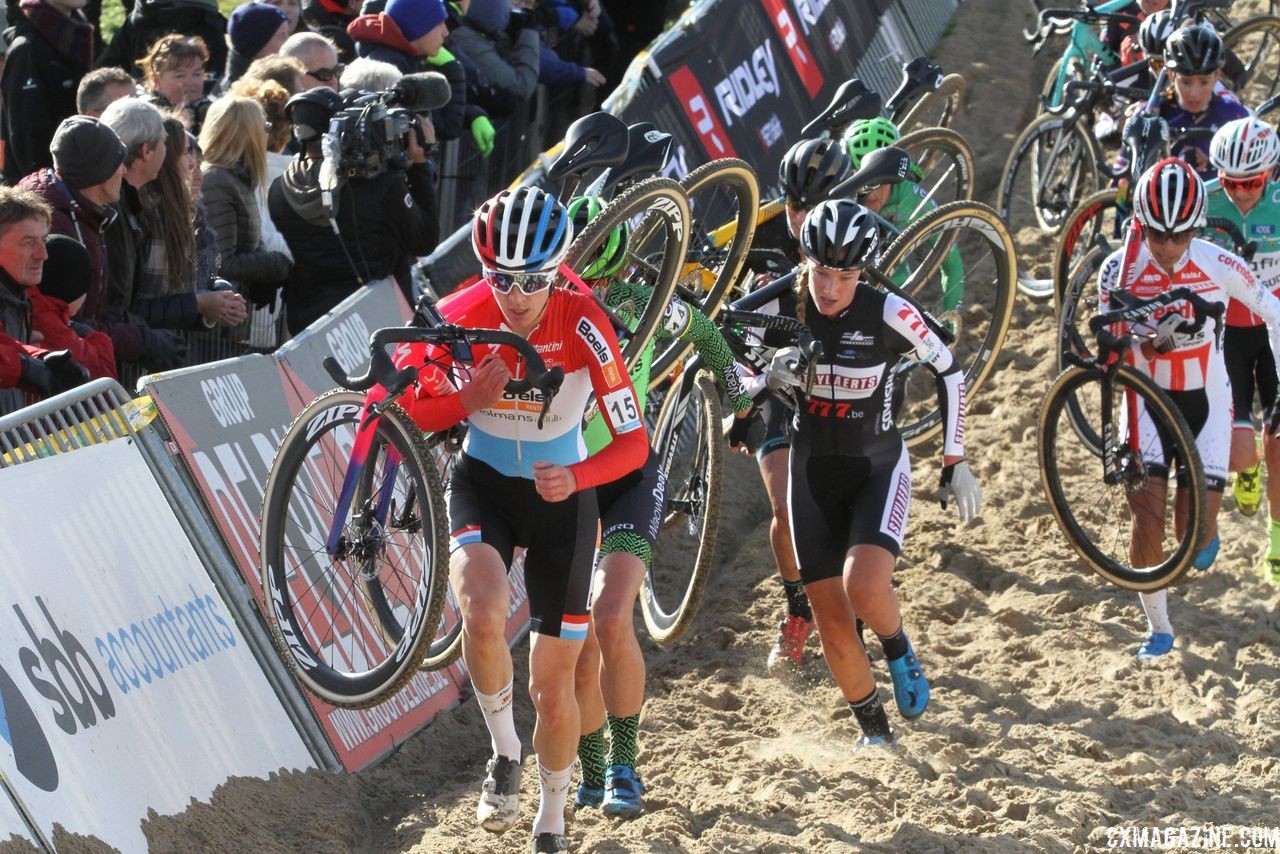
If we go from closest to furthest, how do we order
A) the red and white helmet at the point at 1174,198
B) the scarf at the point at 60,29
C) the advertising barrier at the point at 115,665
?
1. the advertising barrier at the point at 115,665
2. the red and white helmet at the point at 1174,198
3. the scarf at the point at 60,29

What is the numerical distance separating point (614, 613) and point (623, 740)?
685 millimetres

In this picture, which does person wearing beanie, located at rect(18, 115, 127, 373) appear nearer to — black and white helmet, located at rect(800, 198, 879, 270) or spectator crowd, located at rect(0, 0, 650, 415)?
spectator crowd, located at rect(0, 0, 650, 415)

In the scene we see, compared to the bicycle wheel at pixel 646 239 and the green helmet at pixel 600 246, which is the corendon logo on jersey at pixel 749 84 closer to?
the bicycle wheel at pixel 646 239

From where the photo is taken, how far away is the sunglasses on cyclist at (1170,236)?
30.0ft

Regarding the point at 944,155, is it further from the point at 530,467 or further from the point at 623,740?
the point at 530,467

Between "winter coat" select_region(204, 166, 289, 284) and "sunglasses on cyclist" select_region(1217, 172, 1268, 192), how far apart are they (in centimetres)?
557

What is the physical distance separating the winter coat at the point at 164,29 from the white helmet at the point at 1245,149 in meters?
6.33

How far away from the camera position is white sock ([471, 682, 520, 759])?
257 inches

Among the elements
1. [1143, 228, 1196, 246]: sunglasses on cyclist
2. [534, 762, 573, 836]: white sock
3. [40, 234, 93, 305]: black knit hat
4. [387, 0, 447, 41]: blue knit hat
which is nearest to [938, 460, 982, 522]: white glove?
[1143, 228, 1196, 246]: sunglasses on cyclist

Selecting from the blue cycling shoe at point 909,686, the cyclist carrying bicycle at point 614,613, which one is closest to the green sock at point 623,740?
the cyclist carrying bicycle at point 614,613

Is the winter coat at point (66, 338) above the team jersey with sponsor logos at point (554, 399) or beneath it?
above

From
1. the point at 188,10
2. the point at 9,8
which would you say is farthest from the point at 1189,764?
the point at 9,8

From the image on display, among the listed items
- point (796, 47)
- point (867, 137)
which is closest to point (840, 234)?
point (867, 137)

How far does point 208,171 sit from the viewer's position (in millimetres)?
8453
